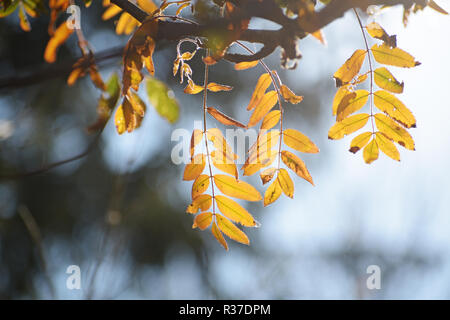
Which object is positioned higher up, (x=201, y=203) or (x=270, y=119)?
(x=270, y=119)

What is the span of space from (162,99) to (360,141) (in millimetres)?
487

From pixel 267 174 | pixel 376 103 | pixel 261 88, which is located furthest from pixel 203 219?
pixel 376 103

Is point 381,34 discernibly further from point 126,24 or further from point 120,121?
point 126,24

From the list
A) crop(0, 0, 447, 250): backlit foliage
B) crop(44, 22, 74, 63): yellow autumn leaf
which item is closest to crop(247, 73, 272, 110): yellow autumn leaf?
crop(0, 0, 447, 250): backlit foliage

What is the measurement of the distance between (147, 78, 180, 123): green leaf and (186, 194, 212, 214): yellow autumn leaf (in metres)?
0.34

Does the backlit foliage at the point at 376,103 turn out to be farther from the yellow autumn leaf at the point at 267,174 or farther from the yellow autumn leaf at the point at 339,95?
the yellow autumn leaf at the point at 267,174

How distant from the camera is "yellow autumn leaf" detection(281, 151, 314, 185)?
60cm

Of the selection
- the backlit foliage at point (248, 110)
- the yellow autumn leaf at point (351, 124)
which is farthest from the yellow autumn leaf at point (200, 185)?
the yellow autumn leaf at point (351, 124)

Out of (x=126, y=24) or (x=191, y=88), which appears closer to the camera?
(x=191, y=88)

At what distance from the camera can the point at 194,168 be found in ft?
2.04

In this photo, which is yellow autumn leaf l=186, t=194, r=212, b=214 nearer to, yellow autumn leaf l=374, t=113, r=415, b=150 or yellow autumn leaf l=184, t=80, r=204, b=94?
yellow autumn leaf l=184, t=80, r=204, b=94

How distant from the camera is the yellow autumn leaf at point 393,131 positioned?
570 millimetres

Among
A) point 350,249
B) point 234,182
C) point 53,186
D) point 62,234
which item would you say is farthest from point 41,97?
point 350,249
